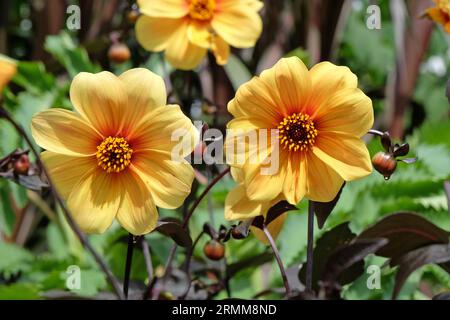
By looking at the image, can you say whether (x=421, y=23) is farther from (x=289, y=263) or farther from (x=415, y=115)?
(x=289, y=263)

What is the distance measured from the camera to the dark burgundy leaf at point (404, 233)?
1.98 feet

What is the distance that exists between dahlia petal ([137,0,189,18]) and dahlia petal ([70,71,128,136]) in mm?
123

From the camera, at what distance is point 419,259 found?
0.59 metres

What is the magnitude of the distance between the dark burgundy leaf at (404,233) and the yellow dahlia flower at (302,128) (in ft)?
0.34

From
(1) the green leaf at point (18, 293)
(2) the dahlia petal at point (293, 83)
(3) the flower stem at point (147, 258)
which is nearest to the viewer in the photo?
(2) the dahlia petal at point (293, 83)

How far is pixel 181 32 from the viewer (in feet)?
2.26

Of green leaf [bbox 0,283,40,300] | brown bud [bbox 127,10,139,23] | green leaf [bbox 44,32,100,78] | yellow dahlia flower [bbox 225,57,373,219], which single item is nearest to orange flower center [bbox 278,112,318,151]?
yellow dahlia flower [bbox 225,57,373,219]

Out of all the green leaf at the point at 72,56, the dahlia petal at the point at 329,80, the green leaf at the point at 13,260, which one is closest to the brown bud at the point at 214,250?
the dahlia petal at the point at 329,80

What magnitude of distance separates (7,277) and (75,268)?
528mm

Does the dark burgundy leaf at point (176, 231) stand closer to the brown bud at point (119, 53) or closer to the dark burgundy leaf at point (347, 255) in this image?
the dark burgundy leaf at point (347, 255)

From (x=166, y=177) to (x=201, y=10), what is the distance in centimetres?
21

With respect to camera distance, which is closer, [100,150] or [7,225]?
[100,150]

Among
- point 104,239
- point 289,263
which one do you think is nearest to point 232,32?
point 289,263

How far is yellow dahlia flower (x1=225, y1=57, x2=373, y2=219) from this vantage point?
0.51 metres
